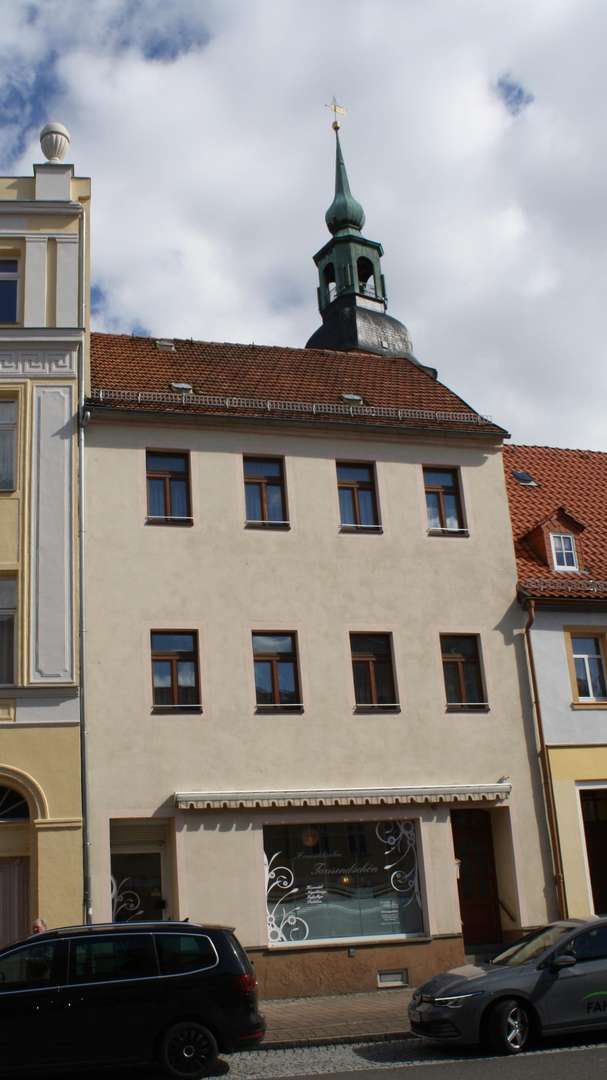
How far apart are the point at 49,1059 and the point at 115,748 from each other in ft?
24.0

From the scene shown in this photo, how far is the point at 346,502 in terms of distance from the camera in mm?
23203

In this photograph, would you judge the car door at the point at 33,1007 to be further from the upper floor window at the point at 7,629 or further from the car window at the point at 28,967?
the upper floor window at the point at 7,629

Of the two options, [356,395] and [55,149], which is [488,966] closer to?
[356,395]

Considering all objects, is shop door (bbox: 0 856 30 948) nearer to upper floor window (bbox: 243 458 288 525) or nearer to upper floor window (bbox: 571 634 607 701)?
upper floor window (bbox: 243 458 288 525)

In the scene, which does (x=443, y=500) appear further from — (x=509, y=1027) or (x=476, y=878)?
(x=509, y=1027)

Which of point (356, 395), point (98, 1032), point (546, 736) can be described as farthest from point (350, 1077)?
point (356, 395)

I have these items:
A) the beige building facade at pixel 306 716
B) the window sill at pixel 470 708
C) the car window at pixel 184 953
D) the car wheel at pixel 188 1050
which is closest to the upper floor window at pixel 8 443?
the beige building facade at pixel 306 716

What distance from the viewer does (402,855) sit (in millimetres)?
21344

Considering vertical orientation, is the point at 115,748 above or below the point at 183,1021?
above

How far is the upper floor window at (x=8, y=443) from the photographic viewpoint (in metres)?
20.8

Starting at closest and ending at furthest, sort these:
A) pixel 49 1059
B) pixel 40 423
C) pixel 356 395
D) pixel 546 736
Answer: pixel 49 1059
pixel 40 423
pixel 546 736
pixel 356 395

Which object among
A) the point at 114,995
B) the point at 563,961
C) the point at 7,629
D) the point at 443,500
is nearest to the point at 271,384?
the point at 443,500

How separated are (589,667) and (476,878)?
493 cm

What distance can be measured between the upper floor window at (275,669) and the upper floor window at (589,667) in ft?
19.9
